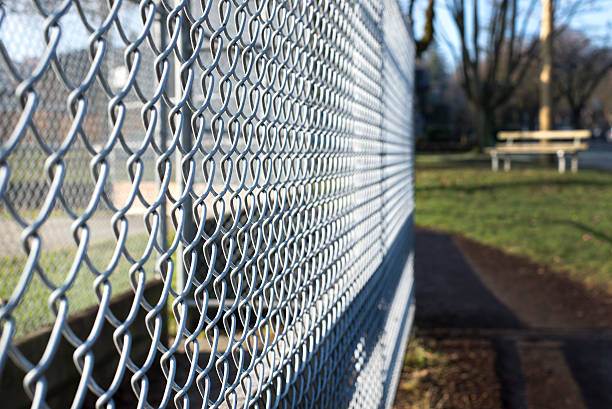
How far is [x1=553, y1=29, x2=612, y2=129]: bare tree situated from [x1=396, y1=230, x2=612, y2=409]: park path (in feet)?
134

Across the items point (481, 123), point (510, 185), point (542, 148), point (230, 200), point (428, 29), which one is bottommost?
point (510, 185)

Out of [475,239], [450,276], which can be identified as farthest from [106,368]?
[475,239]

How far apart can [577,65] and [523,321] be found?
171 feet

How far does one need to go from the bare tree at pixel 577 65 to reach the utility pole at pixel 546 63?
87.4 ft

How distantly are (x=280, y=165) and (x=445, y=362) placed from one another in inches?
158

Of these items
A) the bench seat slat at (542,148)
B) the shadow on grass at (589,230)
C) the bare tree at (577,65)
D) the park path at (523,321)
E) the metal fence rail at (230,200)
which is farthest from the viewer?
the bare tree at (577,65)

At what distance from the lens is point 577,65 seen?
5216 centimetres

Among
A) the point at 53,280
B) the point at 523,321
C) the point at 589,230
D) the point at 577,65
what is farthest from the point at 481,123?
the point at 577,65

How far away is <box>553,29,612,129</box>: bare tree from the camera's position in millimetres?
49300

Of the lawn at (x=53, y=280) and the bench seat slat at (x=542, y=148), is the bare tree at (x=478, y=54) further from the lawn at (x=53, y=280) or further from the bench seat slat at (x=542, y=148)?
the lawn at (x=53, y=280)

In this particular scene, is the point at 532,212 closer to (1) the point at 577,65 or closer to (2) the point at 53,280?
(2) the point at 53,280

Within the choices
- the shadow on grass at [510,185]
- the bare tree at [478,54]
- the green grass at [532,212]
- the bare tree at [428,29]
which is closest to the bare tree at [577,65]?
the bare tree at [478,54]

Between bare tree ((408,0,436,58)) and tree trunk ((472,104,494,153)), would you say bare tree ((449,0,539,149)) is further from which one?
bare tree ((408,0,436,58))

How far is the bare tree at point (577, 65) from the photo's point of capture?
4930 cm
